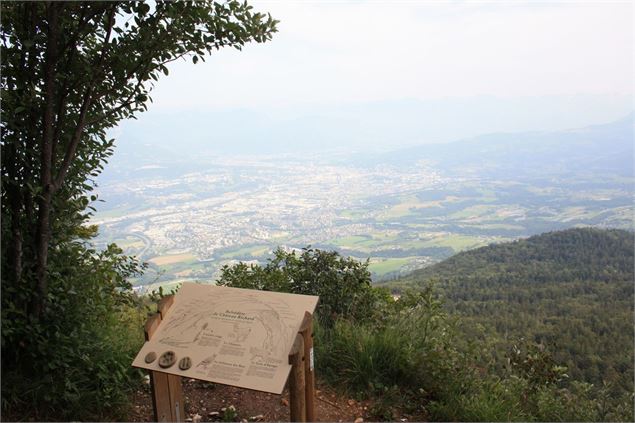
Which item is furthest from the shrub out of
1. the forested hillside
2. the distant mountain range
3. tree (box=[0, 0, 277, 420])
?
the distant mountain range

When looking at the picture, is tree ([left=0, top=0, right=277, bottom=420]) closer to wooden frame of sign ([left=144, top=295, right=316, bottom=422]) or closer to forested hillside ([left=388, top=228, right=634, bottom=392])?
wooden frame of sign ([left=144, top=295, right=316, bottom=422])

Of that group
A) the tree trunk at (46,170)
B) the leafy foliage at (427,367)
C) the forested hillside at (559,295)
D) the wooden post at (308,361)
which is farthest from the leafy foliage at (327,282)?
the tree trunk at (46,170)

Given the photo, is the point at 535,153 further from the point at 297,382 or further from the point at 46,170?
the point at 46,170

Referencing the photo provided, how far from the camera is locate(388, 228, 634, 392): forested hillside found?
970 centimetres

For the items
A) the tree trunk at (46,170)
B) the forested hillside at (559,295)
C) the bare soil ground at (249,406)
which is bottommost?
the forested hillside at (559,295)

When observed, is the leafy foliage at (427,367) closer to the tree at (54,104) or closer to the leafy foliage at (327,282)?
the leafy foliage at (327,282)

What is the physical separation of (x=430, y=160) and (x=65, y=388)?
11519 cm

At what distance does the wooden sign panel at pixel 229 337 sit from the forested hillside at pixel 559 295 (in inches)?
100

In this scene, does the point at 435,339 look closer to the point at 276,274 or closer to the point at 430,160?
the point at 276,274

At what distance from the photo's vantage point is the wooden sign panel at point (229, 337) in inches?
101

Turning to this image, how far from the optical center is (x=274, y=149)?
112 m

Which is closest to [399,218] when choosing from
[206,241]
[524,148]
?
[206,241]

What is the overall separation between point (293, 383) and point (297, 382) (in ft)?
0.08

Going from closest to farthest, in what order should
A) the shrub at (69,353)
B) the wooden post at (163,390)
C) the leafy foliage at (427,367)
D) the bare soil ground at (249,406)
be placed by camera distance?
1. the wooden post at (163,390)
2. the shrub at (69,353)
3. the bare soil ground at (249,406)
4. the leafy foliage at (427,367)
